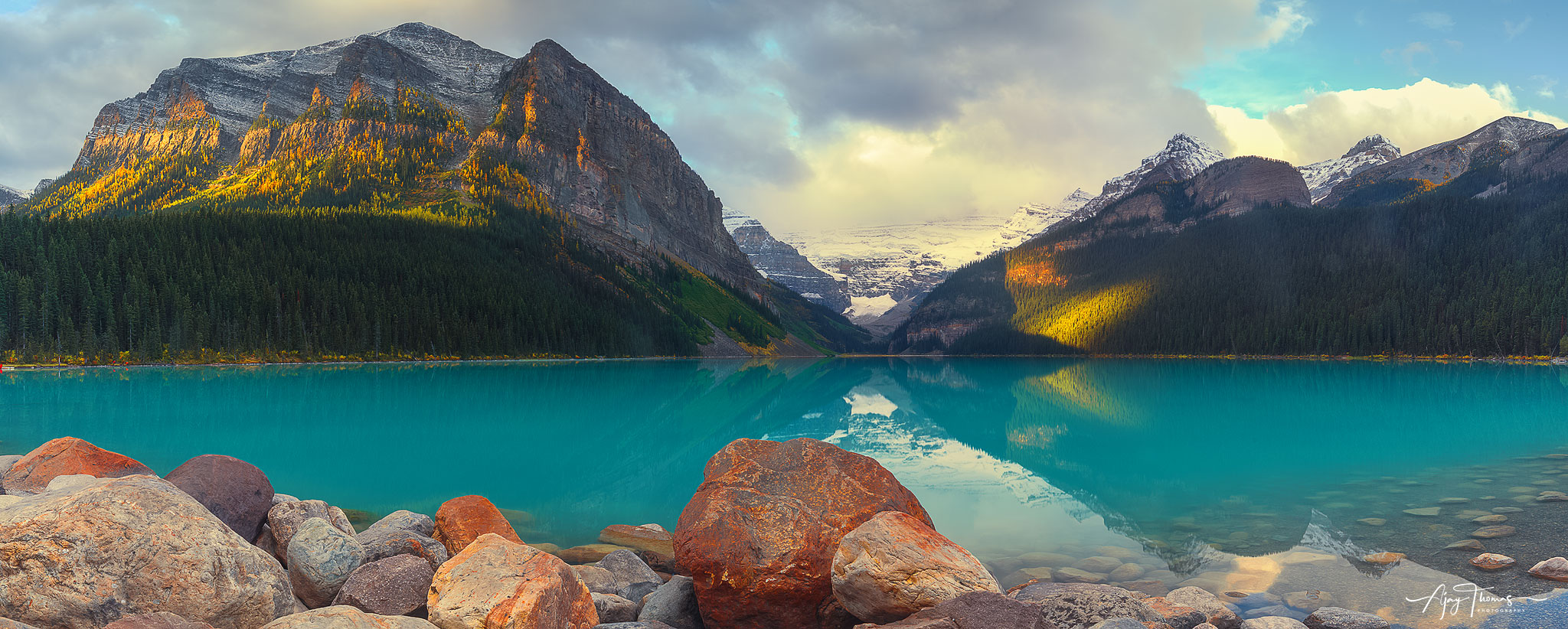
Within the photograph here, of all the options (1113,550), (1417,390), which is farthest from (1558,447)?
(1417,390)

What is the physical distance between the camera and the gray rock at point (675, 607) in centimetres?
1029

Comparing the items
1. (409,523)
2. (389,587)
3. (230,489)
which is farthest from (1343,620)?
(230,489)

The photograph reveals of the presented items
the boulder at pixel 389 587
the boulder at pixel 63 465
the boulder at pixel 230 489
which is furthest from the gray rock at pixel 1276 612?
the boulder at pixel 63 465

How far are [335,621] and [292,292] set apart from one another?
124m

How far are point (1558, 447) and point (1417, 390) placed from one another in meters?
41.3

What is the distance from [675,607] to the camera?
34.3 feet

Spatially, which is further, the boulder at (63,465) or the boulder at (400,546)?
the boulder at (63,465)

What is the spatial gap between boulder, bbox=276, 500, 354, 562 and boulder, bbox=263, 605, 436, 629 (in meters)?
5.51

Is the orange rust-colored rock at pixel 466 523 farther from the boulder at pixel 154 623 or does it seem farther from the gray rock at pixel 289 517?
the boulder at pixel 154 623

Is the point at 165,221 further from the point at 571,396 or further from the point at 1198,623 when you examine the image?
the point at 1198,623

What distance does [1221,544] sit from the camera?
1537cm

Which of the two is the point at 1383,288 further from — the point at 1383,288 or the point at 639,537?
the point at 639,537

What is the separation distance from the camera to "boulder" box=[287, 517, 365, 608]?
9859 mm

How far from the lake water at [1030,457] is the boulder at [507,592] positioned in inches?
310
